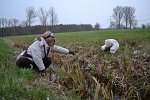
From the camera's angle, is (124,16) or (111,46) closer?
(111,46)

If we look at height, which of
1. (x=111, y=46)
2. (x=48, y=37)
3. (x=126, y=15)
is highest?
(x=126, y=15)

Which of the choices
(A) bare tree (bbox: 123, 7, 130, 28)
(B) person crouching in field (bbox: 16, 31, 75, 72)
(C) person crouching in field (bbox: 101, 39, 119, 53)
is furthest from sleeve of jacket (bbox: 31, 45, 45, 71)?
(A) bare tree (bbox: 123, 7, 130, 28)

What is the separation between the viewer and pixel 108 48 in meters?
11.2

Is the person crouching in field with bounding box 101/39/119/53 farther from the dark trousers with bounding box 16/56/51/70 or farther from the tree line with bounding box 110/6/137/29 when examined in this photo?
the tree line with bounding box 110/6/137/29

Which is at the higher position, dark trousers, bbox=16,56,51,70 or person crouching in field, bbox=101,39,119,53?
person crouching in field, bbox=101,39,119,53

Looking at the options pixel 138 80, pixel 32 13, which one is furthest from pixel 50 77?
pixel 32 13

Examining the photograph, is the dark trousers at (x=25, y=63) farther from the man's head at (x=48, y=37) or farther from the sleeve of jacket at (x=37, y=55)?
the man's head at (x=48, y=37)

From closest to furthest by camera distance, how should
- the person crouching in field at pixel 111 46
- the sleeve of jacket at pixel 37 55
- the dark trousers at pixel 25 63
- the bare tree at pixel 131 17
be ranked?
the sleeve of jacket at pixel 37 55 → the dark trousers at pixel 25 63 → the person crouching in field at pixel 111 46 → the bare tree at pixel 131 17

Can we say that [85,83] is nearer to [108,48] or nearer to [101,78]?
[101,78]

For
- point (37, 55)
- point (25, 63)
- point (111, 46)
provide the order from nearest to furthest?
point (37, 55) < point (25, 63) < point (111, 46)

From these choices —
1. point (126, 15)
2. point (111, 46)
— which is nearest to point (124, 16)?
point (126, 15)

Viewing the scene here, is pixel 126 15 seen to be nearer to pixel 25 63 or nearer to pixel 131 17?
pixel 131 17

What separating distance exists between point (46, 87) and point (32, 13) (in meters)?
103

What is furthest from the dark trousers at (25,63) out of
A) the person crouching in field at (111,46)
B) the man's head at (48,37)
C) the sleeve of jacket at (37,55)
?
the person crouching in field at (111,46)
